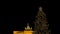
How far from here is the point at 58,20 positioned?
9.93 feet

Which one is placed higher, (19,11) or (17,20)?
(19,11)

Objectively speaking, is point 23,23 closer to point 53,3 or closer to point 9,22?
point 9,22

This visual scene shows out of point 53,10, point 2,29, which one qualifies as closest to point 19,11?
point 2,29

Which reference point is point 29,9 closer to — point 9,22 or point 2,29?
point 9,22

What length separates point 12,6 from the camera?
9.98 feet

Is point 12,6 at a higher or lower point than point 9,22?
higher

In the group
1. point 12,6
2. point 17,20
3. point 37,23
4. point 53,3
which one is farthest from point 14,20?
point 53,3

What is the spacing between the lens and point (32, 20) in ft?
10.0

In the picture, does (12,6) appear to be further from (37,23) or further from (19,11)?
(37,23)

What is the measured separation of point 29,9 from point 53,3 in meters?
0.56

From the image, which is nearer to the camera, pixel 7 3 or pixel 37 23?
pixel 37 23

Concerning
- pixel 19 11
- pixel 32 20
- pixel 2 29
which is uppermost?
pixel 19 11

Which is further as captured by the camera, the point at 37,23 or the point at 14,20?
the point at 14,20

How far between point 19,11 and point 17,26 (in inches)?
13.8
